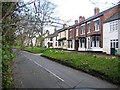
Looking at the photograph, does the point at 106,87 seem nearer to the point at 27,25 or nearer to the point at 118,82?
the point at 118,82

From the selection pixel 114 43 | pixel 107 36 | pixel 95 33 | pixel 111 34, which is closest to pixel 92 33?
pixel 95 33

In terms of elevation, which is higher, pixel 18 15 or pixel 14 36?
pixel 18 15

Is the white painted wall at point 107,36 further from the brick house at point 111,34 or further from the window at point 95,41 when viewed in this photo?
the window at point 95,41

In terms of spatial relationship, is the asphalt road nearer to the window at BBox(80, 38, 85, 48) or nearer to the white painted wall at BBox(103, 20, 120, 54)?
the white painted wall at BBox(103, 20, 120, 54)

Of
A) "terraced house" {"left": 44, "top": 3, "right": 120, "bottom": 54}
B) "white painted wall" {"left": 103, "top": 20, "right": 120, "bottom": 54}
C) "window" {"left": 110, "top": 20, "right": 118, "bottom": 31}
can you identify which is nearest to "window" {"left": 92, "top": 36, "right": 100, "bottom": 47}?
"terraced house" {"left": 44, "top": 3, "right": 120, "bottom": 54}

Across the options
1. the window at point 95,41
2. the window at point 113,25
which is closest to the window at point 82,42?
the window at point 95,41

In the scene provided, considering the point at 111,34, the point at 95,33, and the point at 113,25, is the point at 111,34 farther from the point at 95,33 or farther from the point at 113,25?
the point at 95,33

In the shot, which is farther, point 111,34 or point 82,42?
point 82,42

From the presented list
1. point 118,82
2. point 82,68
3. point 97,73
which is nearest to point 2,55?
point 118,82

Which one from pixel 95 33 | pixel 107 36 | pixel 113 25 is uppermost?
pixel 113 25

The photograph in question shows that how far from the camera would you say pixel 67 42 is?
7638 cm

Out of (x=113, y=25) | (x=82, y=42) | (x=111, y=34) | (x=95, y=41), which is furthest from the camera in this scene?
(x=82, y=42)

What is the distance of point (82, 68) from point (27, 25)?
17.9m

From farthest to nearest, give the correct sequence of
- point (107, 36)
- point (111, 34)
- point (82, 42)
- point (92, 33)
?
point (82, 42)
point (92, 33)
point (107, 36)
point (111, 34)
